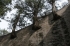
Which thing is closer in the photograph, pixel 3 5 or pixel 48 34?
pixel 48 34

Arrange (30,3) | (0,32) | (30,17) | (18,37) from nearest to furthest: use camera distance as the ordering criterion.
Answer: (18,37), (30,3), (30,17), (0,32)

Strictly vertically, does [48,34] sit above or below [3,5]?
below

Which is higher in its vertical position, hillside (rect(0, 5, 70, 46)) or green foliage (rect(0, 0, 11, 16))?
green foliage (rect(0, 0, 11, 16))

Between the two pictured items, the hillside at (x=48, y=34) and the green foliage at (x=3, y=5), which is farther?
the green foliage at (x=3, y=5)

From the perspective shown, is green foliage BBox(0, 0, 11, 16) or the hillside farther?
green foliage BBox(0, 0, 11, 16)

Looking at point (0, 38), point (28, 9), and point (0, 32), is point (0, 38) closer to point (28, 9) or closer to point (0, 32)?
point (28, 9)

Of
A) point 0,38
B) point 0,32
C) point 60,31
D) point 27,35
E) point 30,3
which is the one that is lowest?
point 0,32

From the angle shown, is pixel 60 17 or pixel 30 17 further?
pixel 30 17

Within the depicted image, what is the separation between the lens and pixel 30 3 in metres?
13.9

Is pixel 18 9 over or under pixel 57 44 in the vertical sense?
over

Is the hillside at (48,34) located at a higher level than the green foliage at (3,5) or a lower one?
lower

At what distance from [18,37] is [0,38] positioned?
3.46 meters

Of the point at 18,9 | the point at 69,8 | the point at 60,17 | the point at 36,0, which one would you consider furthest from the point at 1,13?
the point at 69,8

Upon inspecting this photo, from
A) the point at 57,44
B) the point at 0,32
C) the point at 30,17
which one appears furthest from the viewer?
the point at 0,32
